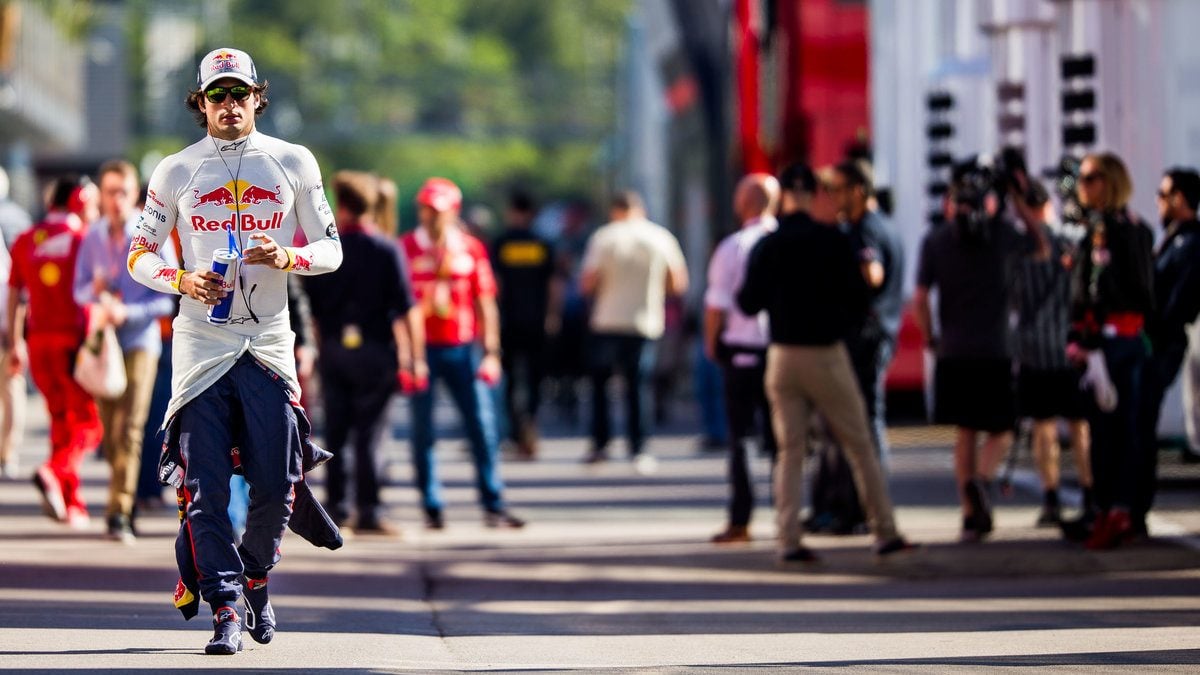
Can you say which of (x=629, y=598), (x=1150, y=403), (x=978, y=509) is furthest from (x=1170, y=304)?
(x=629, y=598)

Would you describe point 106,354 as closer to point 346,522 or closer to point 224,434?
point 346,522

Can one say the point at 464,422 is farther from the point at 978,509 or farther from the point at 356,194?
the point at 978,509

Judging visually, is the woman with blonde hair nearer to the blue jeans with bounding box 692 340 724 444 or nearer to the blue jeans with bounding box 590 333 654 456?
the blue jeans with bounding box 590 333 654 456

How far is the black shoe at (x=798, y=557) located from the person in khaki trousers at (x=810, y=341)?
4.4 inches

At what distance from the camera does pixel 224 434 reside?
8.23m

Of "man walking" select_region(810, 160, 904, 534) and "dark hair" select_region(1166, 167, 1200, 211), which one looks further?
"man walking" select_region(810, 160, 904, 534)

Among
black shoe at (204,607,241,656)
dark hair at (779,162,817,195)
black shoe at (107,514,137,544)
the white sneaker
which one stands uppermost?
dark hair at (779,162,817,195)

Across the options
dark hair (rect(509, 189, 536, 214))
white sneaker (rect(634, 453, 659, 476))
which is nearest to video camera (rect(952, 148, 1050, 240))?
white sneaker (rect(634, 453, 659, 476))

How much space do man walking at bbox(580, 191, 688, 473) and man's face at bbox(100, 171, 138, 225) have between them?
234 inches

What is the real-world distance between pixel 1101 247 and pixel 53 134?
44417 millimetres

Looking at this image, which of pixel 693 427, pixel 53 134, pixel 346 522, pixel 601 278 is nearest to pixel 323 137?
pixel 53 134

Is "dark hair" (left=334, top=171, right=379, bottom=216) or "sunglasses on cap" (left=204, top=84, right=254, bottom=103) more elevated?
"sunglasses on cap" (left=204, top=84, right=254, bottom=103)

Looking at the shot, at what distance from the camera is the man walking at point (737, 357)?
42.0ft

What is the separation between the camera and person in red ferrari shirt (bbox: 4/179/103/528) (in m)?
13.0
